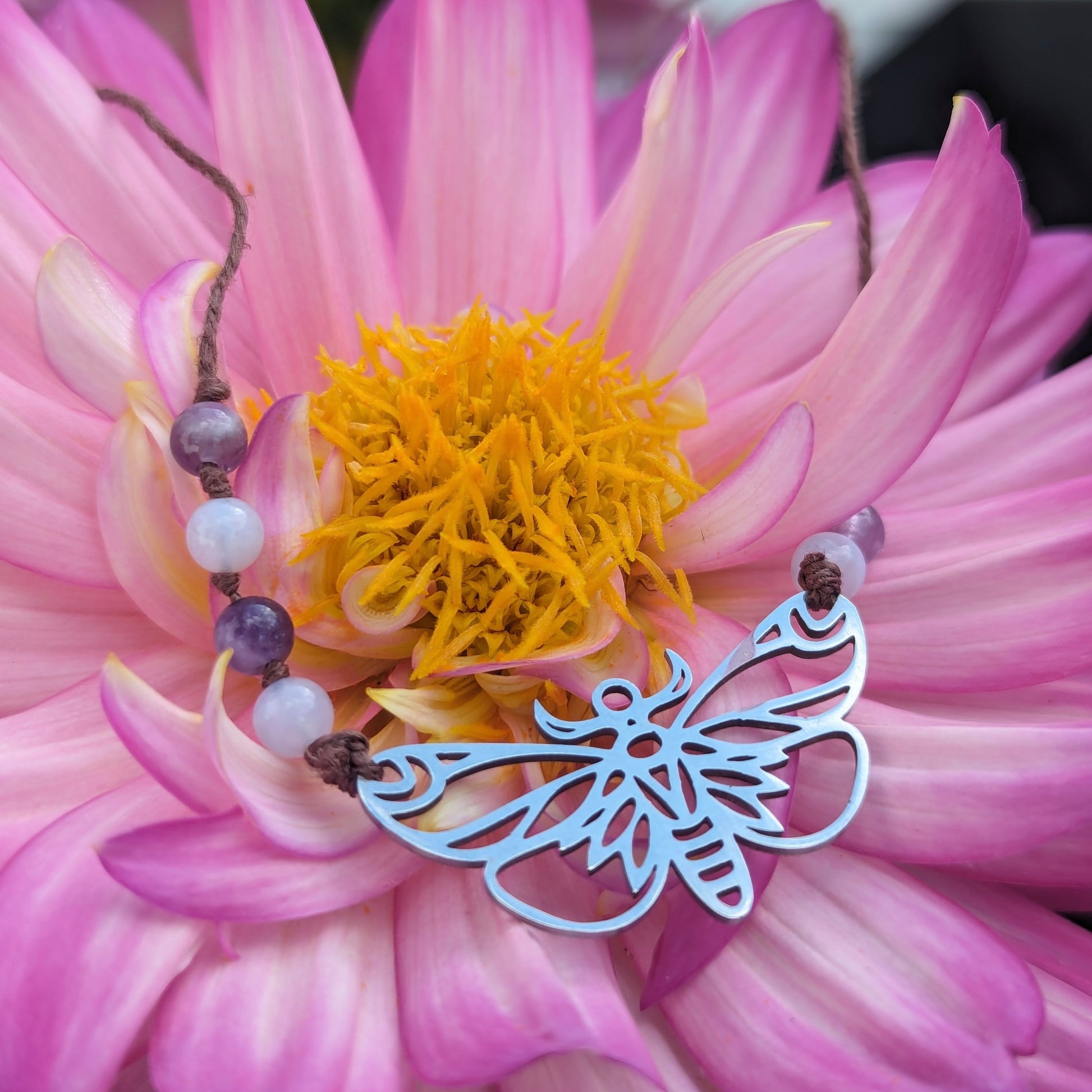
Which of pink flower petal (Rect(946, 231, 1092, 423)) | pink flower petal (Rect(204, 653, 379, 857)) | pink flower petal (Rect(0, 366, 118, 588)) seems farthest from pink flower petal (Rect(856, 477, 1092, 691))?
pink flower petal (Rect(0, 366, 118, 588))

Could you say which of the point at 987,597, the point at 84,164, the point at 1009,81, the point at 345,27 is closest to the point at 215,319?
the point at 84,164

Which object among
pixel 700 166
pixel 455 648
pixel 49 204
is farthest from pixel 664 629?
pixel 49 204

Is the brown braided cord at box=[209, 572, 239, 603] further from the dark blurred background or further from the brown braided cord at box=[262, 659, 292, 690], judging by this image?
the dark blurred background

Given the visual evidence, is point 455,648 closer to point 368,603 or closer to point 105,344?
point 368,603

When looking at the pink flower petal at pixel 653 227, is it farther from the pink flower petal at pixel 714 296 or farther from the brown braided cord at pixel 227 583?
the brown braided cord at pixel 227 583

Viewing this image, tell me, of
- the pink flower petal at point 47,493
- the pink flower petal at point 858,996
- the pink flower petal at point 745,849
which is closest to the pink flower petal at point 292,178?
the pink flower petal at point 47,493

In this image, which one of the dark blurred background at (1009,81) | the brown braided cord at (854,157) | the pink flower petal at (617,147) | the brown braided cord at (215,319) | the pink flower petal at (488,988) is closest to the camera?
the pink flower petal at (488,988)
